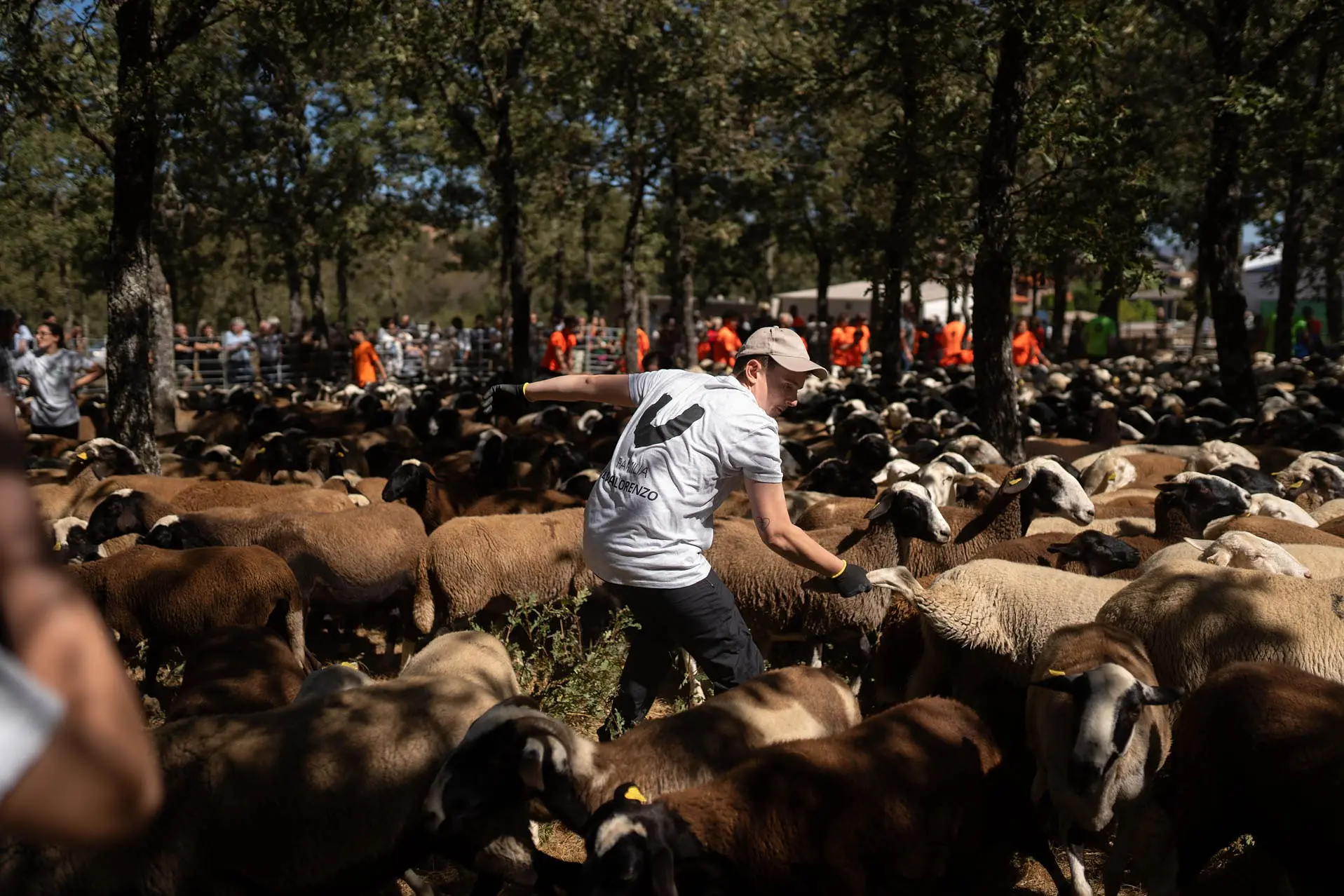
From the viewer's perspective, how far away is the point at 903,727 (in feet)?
14.7

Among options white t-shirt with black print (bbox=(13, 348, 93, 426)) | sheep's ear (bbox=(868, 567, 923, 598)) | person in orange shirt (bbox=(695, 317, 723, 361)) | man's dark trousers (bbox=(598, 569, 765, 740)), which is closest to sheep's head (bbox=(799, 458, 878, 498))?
sheep's ear (bbox=(868, 567, 923, 598))

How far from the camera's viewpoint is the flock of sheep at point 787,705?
3959 millimetres

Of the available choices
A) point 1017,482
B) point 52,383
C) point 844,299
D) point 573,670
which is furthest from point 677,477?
point 844,299

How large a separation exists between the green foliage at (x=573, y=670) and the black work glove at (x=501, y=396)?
1.34m

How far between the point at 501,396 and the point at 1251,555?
161 inches

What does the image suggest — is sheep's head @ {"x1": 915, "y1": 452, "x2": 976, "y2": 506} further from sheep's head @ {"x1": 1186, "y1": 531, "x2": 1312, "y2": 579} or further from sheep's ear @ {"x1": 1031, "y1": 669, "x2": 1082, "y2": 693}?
sheep's ear @ {"x1": 1031, "y1": 669, "x2": 1082, "y2": 693}

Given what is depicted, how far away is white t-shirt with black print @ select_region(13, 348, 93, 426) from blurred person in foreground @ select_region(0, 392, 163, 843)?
1260cm

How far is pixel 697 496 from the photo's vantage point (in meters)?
4.30

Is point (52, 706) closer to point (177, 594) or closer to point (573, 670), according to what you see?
point (573, 670)

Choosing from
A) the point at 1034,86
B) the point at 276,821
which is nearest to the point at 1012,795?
the point at 276,821

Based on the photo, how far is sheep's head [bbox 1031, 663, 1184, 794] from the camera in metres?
4.29

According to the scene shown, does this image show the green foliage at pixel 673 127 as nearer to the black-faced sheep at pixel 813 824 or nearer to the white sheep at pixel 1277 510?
the white sheep at pixel 1277 510

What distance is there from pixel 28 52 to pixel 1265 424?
13.5 m

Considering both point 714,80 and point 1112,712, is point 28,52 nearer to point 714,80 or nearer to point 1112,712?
point 1112,712
